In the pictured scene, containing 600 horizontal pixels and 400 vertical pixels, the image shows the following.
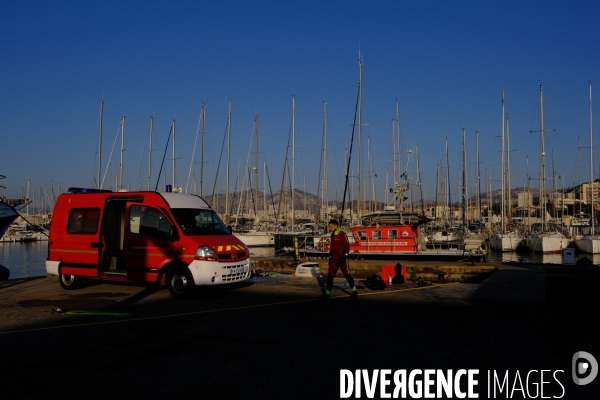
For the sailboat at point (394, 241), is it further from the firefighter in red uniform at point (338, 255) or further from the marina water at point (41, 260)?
the firefighter in red uniform at point (338, 255)

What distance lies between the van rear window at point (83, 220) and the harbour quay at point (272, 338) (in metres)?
1.65

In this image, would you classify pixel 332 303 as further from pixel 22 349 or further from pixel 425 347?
pixel 22 349

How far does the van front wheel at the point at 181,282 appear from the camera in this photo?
1239cm

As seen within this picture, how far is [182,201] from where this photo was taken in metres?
13.5

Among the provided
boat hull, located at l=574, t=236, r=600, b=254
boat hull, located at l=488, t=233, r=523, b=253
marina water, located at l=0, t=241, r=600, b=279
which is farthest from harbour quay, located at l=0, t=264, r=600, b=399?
boat hull, located at l=488, t=233, r=523, b=253

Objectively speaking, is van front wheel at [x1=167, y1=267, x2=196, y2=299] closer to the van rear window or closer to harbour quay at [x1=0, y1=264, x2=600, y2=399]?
harbour quay at [x1=0, y1=264, x2=600, y2=399]

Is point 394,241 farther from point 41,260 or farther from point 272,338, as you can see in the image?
point 41,260

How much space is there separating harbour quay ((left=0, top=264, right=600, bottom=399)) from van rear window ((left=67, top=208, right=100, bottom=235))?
165 cm

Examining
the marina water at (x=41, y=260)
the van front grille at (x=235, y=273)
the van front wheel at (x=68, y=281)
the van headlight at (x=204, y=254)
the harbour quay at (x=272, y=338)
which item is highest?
the van headlight at (x=204, y=254)

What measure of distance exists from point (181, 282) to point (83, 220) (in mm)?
3650

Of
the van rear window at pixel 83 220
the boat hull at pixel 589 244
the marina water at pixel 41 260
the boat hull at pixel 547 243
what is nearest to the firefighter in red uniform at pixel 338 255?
the van rear window at pixel 83 220

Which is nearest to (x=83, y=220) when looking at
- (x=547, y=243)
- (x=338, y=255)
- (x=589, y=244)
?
(x=338, y=255)

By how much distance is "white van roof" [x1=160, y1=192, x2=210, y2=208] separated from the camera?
1320 centimetres

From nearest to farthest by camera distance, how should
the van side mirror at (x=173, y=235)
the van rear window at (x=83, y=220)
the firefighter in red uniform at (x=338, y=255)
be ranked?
1. the firefighter in red uniform at (x=338, y=255)
2. the van side mirror at (x=173, y=235)
3. the van rear window at (x=83, y=220)
